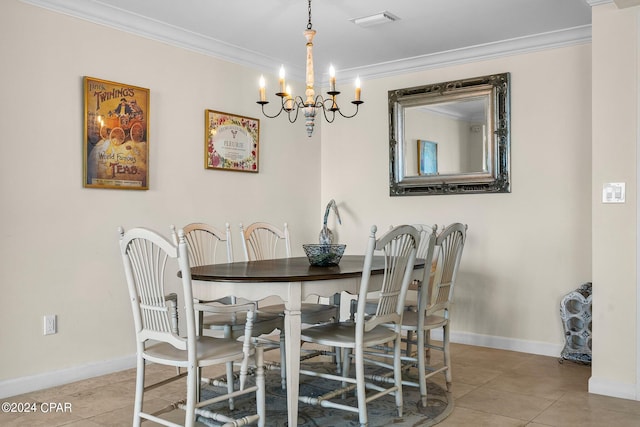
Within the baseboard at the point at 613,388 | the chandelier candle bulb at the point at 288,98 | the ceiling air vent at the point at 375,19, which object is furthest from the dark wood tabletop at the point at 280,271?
the ceiling air vent at the point at 375,19

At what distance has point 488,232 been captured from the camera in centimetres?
465

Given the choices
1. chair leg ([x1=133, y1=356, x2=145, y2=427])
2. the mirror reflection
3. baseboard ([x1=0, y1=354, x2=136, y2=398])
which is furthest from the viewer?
the mirror reflection

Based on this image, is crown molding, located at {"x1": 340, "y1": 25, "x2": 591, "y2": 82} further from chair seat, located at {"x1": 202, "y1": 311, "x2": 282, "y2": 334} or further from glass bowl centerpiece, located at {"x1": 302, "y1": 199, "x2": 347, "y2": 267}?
chair seat, located at {"x1": 202, "y1": 311, "x2": 282, "y2": 334}

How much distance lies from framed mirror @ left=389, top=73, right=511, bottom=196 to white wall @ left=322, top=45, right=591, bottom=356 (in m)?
0.09

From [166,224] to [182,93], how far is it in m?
0.98

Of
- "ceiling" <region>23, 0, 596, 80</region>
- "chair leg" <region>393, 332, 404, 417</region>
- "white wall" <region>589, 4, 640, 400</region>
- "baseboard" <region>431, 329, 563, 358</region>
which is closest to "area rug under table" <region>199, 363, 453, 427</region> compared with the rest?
"chair leg" <region>393, 332, 404, 417</region>

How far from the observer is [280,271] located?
9.52 ft

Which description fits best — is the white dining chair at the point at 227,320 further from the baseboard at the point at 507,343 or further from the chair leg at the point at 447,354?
the baseboard at the point at 507,343

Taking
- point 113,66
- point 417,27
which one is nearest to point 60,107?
point 113,66

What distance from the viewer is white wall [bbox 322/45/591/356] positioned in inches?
167

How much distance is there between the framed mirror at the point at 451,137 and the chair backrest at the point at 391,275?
1.89m

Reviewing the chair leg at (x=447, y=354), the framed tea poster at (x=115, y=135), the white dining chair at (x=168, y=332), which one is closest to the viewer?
the white dining chair at (x=168, y=332)

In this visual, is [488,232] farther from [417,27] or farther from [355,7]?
[355,7]

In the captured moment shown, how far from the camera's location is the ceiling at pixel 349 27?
12.2 ft
